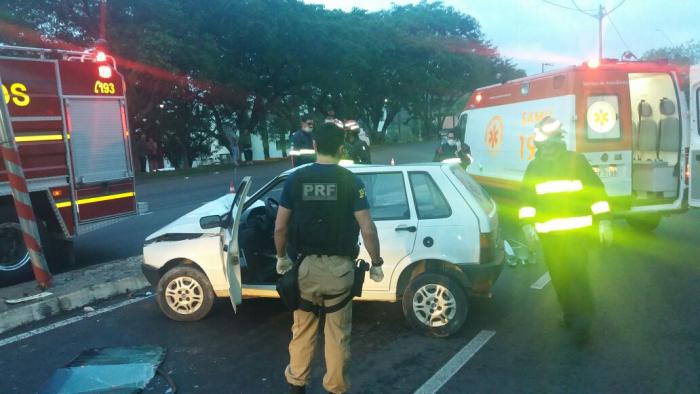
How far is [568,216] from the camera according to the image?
486cm

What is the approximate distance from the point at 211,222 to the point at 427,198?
6.25 feet

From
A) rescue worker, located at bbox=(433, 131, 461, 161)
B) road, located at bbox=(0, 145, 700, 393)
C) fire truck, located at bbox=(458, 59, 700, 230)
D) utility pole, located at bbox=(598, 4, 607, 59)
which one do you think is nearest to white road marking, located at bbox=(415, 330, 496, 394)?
road, located at bbox=(0, 145, 700, 393)

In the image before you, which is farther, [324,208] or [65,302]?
[65,302]

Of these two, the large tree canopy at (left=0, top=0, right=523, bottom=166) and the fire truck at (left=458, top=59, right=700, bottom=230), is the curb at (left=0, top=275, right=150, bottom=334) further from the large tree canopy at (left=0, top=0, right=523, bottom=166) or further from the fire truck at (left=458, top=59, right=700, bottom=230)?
the large tree canopy at (left=0, top=0, right=523, bottom=166)

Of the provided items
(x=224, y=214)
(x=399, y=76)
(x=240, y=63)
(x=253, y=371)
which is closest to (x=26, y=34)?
(x=240, y=63)

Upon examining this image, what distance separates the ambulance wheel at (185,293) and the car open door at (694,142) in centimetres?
663

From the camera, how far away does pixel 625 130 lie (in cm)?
824

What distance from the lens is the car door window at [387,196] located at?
504 centimetres

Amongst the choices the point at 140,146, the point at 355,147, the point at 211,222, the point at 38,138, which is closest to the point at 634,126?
the point at 355,147

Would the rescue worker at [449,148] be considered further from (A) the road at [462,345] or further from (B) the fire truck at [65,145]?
(B) the fire truck at [65,145]

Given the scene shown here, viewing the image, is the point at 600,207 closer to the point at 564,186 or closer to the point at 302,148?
the point at 564,186

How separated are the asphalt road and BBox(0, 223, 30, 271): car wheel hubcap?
178 centimetres

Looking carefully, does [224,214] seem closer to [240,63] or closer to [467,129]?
[467,129]

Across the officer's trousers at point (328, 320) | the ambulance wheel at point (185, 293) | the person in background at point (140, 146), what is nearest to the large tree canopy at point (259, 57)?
the person in background at point (140, 146)
